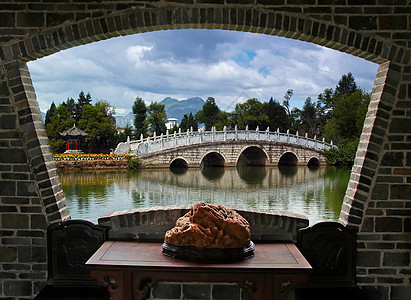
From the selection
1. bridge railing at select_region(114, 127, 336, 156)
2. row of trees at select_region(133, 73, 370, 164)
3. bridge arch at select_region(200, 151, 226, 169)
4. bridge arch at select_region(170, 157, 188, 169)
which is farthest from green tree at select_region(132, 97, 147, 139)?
bridge arch at select_region(170, 157, 188, 169)

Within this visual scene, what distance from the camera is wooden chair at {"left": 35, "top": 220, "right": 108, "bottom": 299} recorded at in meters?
3.09

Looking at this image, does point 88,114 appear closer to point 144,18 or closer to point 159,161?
point 159,161

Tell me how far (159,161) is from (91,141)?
759 centimetres

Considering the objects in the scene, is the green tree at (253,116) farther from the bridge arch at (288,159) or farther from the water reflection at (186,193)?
the water reflection at (186,193)

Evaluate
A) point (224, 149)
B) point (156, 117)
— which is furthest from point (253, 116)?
point (224, 149)

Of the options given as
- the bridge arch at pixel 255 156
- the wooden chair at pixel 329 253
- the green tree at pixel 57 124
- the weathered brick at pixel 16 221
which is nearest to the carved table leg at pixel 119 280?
the weathered brick at pixel 16 221

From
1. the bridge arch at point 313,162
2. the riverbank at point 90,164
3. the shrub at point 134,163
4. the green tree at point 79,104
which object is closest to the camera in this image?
the riverbank at point 90,164

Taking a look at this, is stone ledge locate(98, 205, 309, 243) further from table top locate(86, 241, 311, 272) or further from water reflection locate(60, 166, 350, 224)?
water reflection locate(60, 166, 350, 224)

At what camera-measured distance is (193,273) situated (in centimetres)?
242

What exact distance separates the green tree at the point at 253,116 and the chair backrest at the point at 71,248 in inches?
1205

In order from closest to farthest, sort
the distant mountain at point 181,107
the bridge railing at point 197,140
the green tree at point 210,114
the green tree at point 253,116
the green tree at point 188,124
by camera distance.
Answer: the bridge railing at point 197,140 → the green tree at point 188,124 → the green tree at point 253,116 → the green tree at point 210,114 → the distant mountain at point 181,107

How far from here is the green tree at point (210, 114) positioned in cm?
3519

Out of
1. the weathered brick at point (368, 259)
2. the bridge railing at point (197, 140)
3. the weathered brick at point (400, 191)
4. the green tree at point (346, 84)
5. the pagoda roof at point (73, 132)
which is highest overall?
the green tree at point (346, 84)

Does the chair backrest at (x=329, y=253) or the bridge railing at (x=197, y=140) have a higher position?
the bridge railing at (x=197, y=140)
